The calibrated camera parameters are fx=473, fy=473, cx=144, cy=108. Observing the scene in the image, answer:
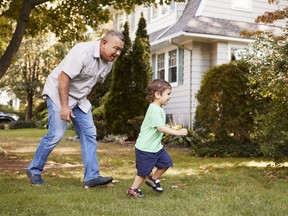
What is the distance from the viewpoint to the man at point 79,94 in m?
5.27

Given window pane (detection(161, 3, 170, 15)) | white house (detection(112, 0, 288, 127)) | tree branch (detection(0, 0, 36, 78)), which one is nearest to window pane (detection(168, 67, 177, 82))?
white house (detection(112, 0, 288, 127))

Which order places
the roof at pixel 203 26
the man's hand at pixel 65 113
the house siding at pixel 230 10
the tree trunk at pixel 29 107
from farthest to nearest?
the tree trunk at pixel 29 107
the house siding at pixel 230 10
the roof at pixel 203 26
the man's hand at pixel 65 113

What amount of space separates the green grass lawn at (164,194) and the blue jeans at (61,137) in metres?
0.24

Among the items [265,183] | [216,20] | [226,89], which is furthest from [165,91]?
[216,20]

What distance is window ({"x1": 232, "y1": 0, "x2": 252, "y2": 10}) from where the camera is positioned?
18741 mm

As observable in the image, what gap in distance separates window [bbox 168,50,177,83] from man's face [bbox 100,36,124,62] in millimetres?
13563

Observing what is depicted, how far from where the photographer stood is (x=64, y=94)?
5230mm

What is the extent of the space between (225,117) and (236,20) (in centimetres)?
883

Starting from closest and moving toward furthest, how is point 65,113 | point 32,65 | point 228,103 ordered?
point 65,113, point 228,103, point 32,65

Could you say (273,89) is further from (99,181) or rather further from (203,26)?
(203,26)

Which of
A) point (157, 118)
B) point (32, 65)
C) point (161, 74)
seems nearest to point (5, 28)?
point (161, 74)

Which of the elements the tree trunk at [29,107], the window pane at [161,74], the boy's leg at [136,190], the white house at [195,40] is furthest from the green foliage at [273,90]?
the tree trunk at [29,107]

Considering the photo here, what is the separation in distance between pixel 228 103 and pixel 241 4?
9140 mm

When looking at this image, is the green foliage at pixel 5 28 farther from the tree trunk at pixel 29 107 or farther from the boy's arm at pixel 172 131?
the tree trunk at pixel 29 107
